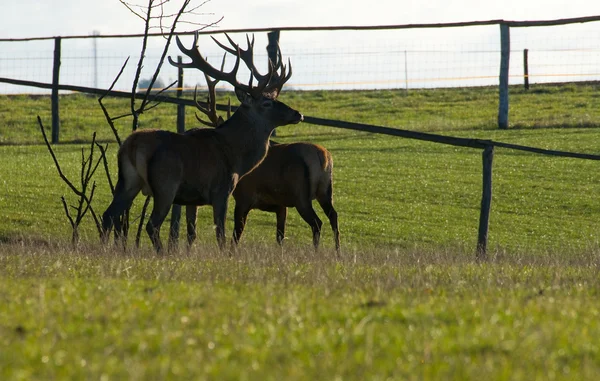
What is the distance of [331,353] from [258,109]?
314 inches

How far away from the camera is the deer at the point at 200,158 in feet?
35.0

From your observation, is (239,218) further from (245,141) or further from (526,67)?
(526,67)

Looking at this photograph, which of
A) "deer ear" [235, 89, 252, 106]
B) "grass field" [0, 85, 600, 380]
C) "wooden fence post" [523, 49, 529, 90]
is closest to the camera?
"grass field" [0, 85, 600, 380]

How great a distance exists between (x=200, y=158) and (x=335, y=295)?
4.83m

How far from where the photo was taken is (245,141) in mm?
12055

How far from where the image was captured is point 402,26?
24.0 meters

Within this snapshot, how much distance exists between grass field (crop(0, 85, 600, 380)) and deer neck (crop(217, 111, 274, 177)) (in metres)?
1.26

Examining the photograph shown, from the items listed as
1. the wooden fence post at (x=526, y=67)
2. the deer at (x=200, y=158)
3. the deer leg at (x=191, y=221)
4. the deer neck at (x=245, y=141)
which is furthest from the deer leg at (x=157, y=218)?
the wooden fence post at (x=526, y=67)

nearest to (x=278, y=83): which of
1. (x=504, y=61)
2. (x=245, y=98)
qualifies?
(x=245, y=98)

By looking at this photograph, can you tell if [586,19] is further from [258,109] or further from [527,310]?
[527,310]

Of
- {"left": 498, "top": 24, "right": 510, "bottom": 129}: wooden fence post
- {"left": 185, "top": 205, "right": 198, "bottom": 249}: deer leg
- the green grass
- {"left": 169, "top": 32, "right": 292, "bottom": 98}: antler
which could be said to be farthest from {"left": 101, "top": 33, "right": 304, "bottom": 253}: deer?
{"left": 498, "top": 24, "right": 510, "bottom": 129}: wooden fence post

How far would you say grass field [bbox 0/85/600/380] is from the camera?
4.59 metres

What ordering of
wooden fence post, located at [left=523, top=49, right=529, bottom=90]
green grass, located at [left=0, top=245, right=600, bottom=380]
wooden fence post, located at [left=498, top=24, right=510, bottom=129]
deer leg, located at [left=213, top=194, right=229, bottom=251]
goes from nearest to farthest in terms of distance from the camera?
green grass, located at [left=0, top=245, right=600, bottom=380]
deer leg, located at [left=213, top=194, right=229, bottom=251]
wooden fence post, located at [left=498, top=24, right=510, bottom=129]
wooden fence post, located at [left=523, top=49, right=529, bottom=90]

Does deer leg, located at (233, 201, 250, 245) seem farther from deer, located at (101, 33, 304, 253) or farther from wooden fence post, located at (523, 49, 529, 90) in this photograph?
wooden fence post, located at (523, 49, 529, 90)
